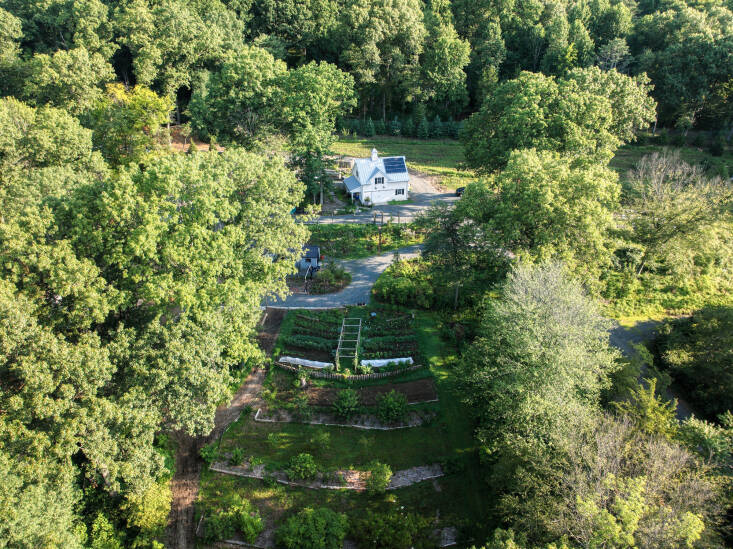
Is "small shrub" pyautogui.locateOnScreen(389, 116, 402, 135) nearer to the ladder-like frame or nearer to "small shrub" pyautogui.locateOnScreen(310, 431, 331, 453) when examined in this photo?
the ladder-like frame

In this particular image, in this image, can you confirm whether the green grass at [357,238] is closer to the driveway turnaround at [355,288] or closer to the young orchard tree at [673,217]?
the driveway turnaround at [355,288]

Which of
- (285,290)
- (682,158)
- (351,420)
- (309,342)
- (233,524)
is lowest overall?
(233,524)

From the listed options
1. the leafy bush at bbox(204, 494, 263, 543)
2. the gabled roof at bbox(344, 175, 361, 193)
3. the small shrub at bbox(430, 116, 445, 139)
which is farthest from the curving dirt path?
the small shrub at bbox(430, 116, 445, 139)

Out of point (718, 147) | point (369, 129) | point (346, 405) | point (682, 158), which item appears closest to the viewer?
point (346, 405)

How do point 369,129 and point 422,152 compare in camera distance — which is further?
point 369,129

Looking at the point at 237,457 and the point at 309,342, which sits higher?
the point at 309,342

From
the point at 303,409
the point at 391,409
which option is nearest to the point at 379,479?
the point at 391,409

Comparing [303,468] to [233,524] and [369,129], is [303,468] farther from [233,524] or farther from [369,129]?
[369,129]
